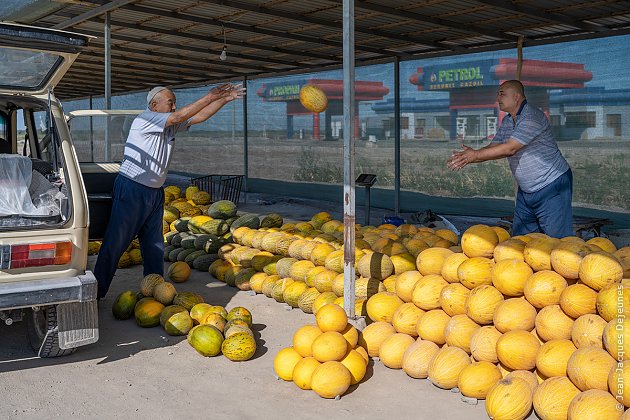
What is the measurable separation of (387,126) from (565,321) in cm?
1056

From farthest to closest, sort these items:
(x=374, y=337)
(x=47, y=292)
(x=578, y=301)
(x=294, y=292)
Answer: (x=294, y=292) → (x=374, y=337) → (x=47, y=292) → (x=578, y=301)

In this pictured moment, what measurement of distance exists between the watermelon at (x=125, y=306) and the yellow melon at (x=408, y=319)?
2.59 m

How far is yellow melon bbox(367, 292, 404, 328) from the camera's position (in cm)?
512

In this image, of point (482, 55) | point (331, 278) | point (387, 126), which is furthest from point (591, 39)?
point (331, 278)

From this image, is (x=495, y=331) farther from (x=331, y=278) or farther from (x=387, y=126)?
(x=387, y=126)

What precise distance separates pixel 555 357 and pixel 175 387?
2.52 meters

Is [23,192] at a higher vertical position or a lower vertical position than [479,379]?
higher

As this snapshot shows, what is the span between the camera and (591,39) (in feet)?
33.5

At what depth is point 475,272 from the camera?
4.62 meters

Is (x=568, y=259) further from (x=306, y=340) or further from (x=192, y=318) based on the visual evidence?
(x=192, y=318)

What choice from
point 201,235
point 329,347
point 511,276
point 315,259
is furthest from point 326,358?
point 201,235

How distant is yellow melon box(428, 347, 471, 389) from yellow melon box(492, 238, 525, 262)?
736 mm

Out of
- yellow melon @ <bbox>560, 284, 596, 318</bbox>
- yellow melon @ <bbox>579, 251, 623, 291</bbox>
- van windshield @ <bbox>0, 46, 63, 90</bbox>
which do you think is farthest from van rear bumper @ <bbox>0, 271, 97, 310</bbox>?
yellow melon @ <bbox>579, 251, 623, 291</bbox>

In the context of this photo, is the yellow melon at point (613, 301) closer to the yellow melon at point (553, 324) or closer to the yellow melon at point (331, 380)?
the yellow melon at point (553, 324)
